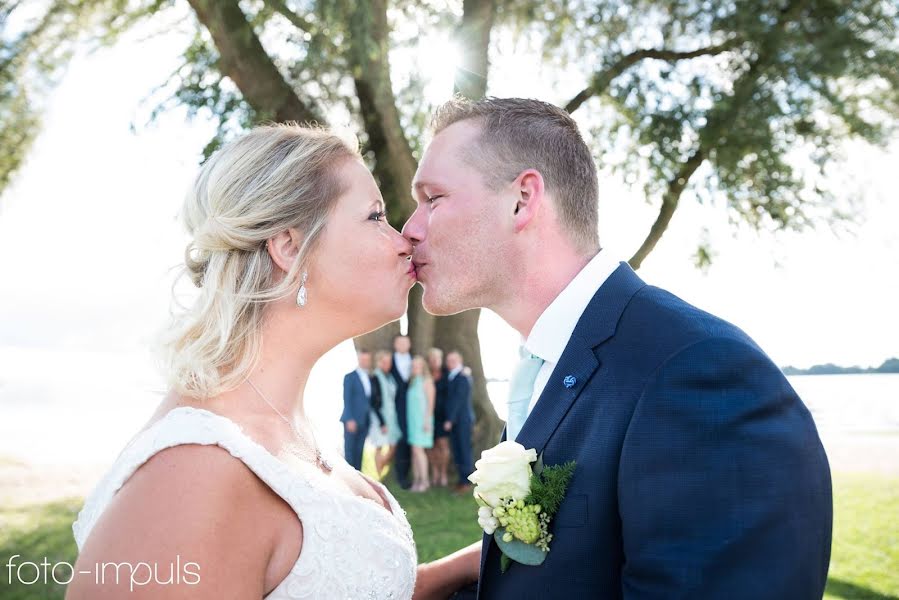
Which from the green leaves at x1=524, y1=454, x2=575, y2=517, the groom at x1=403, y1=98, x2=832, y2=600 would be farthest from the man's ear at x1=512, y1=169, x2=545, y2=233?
the green leaves at x1=524, y1=454, x2=575, y2=517

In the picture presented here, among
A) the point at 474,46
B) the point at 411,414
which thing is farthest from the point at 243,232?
the point at 411,414

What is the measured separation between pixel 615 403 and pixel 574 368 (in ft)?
0.76

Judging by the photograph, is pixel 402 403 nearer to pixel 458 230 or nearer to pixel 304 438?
pixel 304 438

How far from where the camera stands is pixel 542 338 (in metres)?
2.70

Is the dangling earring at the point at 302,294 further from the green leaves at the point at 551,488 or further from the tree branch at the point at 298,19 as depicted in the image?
the tree branch at the point at 298,19

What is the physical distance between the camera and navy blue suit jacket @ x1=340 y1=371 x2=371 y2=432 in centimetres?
1109

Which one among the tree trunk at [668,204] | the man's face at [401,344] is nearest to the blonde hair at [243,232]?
the man's face at [401,344]

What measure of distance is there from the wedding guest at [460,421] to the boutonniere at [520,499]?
9.39m

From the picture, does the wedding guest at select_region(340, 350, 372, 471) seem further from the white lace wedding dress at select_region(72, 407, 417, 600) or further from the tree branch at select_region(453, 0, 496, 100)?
the white lace wedding dress at select_region(72, 407, 417, 600)

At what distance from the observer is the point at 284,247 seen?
295 centimetres

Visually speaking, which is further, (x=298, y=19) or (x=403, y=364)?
(x=403, y=364)

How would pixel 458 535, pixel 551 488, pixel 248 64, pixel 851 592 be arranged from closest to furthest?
pixel 551 488 < pixel 851 592 < pixel 458 535 < pixel 248 64

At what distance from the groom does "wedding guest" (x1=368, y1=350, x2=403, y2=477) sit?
29.0 feet

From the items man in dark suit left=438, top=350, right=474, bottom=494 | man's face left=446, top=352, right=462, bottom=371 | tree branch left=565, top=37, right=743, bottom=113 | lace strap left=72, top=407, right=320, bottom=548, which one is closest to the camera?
lace strap left=72, top=407, right=320, bottom=548
